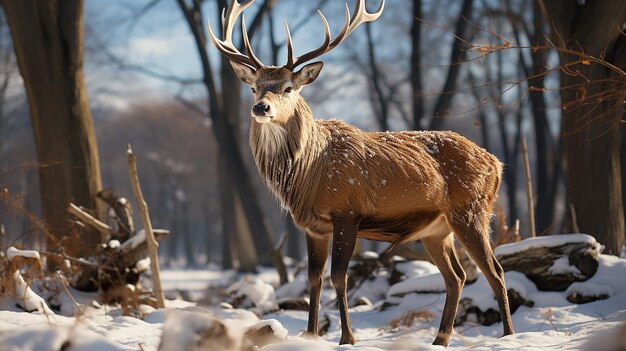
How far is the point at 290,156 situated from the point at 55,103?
180 inches

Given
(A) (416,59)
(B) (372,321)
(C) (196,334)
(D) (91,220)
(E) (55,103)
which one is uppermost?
(A) (416,59)

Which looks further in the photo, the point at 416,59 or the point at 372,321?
the point at 416,59

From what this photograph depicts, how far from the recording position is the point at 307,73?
677cm

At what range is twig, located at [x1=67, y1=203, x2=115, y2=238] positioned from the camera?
8.19 meters

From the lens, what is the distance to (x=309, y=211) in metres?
6.39

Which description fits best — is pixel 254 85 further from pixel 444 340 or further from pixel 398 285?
pixel 398 285

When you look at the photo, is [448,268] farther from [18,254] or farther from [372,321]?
[18,254]

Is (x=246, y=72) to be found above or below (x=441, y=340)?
above

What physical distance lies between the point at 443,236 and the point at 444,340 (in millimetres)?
1148

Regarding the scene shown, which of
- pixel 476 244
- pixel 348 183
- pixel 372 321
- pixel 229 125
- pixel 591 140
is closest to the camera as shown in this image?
pixel 348 183

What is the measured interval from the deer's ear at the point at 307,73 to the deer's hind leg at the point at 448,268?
1953mm

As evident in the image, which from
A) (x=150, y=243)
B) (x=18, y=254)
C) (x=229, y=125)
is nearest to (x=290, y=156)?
(x=150, y=243)

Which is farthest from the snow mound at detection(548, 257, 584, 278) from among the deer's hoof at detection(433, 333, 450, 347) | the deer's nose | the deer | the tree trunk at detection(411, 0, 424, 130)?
the tree trunk at detection(411, 0, 424, 130)

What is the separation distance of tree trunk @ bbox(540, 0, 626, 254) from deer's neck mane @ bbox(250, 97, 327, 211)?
4.19 metres
